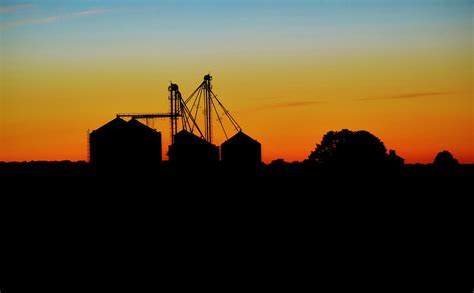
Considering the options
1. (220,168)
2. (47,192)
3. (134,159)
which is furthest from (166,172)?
(47,192)

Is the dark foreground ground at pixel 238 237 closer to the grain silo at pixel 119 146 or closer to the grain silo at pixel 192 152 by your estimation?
the grain silo at pixel 119 146

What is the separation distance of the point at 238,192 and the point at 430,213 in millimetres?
13123

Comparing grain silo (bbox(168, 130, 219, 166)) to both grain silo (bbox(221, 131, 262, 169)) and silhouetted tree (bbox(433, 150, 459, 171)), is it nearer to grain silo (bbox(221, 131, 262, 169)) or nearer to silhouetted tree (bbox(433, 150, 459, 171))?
grain silo (bbox(221, 131, 262, 169))

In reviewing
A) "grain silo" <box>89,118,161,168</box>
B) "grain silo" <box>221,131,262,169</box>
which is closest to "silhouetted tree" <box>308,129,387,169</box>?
"grain silo" <box>221,131,262,169</box>

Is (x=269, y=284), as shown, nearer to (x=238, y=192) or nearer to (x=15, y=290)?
(x=15, y=290)

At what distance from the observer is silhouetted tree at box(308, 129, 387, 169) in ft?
299

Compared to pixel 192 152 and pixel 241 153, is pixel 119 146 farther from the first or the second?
pixel 241 153

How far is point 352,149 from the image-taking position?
3733 inches

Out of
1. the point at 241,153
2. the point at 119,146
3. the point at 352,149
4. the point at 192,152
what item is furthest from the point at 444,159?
the point at 119,146

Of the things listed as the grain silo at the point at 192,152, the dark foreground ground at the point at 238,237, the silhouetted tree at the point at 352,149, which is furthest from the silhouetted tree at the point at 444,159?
the dark foreground ground at the point at 238,237

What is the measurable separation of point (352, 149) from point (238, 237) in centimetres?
6100

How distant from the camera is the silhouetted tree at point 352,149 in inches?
3590

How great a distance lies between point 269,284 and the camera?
28.6m

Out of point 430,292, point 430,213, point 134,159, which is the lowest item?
point 430,292
